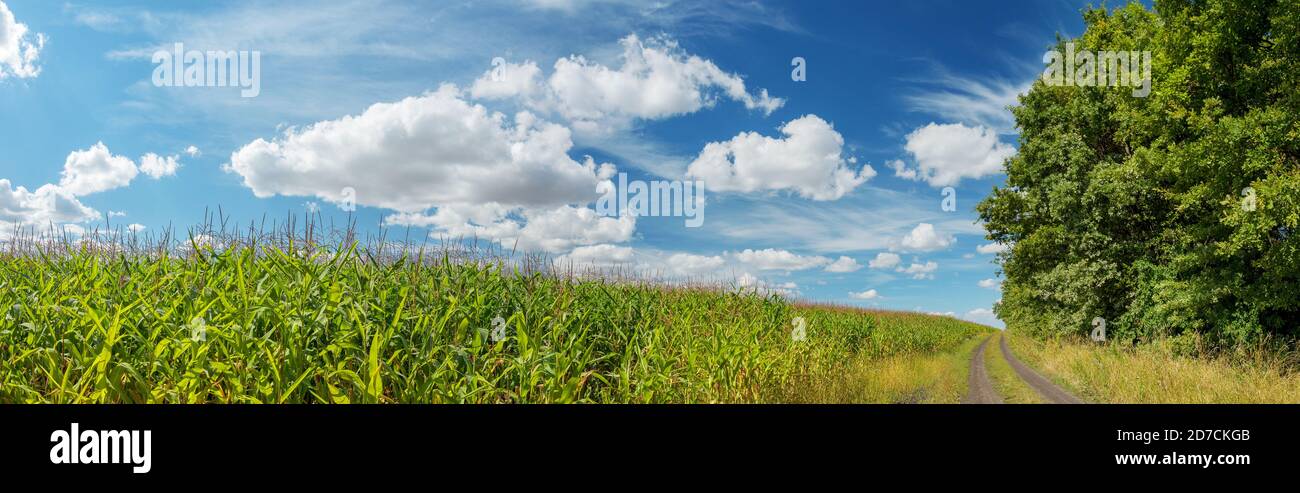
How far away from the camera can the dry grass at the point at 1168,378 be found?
44.2 ft

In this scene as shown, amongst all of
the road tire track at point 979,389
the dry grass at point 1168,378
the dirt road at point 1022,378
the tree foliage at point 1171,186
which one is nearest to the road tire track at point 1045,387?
the dirt road at point 1022,378

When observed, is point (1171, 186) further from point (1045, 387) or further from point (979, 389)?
point (979, 389)

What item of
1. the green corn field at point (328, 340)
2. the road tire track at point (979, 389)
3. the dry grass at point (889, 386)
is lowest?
the road tire track at point (979, 389)

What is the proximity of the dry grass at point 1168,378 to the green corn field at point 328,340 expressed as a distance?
9670 millimetres

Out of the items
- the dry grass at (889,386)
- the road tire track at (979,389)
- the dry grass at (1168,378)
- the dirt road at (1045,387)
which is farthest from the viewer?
the road tire track at (979,389)

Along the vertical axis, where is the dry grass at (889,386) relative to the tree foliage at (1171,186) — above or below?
below

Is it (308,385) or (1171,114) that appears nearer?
(308,385)

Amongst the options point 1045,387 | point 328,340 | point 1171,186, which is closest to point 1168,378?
point 1045,387

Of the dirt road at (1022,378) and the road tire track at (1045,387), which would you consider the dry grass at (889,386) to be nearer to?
the dirt road at (1022,378)

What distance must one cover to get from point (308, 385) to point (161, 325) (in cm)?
164
